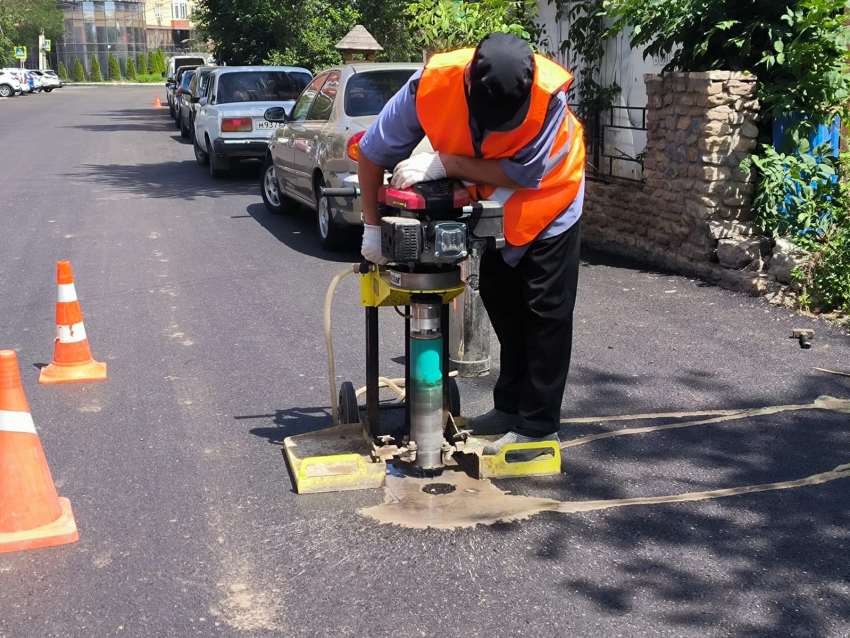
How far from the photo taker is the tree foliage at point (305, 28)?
21.9 m

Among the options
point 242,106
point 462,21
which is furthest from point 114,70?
point 462,21

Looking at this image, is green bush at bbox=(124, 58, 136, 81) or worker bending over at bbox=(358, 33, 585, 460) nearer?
worker bending over at bbox=(358, 33, 585, 460)

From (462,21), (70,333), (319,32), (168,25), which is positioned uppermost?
(168,25)

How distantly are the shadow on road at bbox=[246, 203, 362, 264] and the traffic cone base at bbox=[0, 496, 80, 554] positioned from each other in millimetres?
5778

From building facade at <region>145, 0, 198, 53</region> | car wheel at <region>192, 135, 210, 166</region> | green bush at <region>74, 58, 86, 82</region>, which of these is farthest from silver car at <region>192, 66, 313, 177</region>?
building facade at <region>145, 0, 198, 53</region>

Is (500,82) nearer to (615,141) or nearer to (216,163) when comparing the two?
(615,141)

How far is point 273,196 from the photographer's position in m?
12.5

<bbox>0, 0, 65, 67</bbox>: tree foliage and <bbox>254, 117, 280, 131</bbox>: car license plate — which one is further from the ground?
<bbox>0, 0, 65, 67</bbox>: tree foliage

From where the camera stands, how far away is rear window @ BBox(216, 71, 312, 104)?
16.1 m

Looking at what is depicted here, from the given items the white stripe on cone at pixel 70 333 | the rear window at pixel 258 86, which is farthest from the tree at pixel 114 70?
the white stripe on cone at pixel 70 333

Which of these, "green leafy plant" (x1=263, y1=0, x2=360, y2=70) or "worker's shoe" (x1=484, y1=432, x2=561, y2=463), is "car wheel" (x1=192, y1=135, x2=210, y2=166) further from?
"worker's shoe" (x1=484, y1=432, x2=561, y2=463)

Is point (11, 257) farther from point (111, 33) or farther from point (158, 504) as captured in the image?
point (111, 33)

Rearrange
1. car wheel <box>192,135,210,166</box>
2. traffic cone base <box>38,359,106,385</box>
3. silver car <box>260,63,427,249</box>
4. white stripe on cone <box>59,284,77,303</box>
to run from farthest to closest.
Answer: car wheel <box>192,135,210,166</box>, silver car <box>260,63,427,249</box>, white stripe on cone <box>59,284,77,303</box>, traffic cone base <box>38,359,106,385</box>

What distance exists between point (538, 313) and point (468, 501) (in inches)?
33.5
